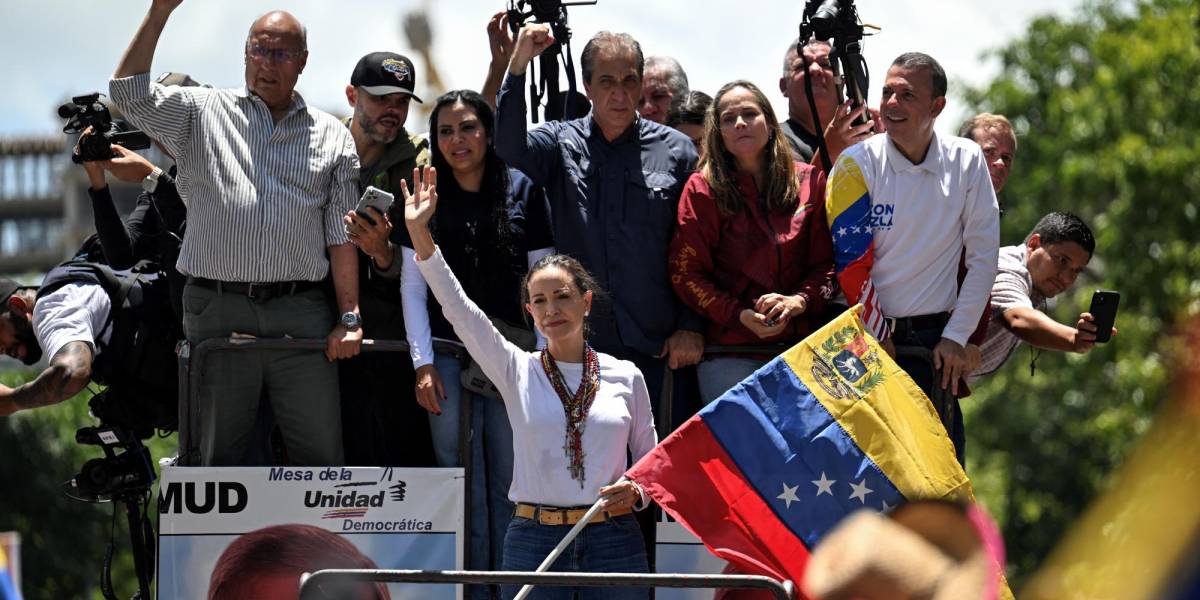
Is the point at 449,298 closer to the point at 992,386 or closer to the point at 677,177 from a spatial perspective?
the point at 677,177

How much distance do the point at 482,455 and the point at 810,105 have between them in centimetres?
238

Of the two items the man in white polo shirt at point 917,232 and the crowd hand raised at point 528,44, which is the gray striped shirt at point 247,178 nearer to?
the crowd hand raised at point 528,44

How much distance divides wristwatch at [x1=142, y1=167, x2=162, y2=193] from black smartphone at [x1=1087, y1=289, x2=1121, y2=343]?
162 inches

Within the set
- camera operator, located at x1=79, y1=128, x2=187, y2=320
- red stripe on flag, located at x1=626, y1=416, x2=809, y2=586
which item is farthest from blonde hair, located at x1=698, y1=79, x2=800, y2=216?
camera operator, located at x1=79, y1=128, x2=187, y2=320

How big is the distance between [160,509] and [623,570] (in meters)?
1.91

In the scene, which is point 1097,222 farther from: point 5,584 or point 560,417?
point 5,584

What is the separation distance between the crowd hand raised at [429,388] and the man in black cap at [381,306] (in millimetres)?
366

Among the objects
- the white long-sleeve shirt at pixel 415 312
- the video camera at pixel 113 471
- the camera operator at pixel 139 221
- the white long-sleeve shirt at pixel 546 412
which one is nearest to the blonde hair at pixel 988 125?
the white long-sleeve shirt at pixel 415 312

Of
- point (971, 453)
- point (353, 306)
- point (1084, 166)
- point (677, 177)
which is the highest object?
point (677, 177)

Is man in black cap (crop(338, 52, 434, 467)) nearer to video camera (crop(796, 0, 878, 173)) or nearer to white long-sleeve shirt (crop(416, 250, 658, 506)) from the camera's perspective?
white long-sleeve shirt (crop(416, 250, 658, 506))

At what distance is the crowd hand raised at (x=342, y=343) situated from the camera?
737 centimetres

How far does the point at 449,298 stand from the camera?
6758mm

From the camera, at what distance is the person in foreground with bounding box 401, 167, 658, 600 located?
6.68m

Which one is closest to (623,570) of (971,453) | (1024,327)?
(1024,327)
